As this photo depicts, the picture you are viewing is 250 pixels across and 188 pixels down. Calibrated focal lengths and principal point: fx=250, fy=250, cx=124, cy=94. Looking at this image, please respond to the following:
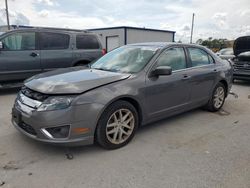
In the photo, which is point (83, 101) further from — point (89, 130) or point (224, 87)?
point (224, 87)

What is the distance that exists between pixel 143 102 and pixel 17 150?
6.27ft

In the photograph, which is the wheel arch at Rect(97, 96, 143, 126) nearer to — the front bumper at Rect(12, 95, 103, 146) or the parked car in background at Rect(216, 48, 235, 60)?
the front bumper at Rect(12, 95, 103, 146)

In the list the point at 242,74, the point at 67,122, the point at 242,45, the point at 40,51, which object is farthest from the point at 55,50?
the point at 242,45

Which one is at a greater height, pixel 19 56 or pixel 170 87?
pixel 19 56

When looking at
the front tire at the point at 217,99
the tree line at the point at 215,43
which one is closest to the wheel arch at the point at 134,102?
the front tire at the point at 217,99

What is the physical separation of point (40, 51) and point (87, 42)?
1.63m

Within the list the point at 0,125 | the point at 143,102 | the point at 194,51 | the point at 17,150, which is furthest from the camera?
the point at 194,51

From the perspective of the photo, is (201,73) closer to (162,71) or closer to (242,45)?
(162,71)

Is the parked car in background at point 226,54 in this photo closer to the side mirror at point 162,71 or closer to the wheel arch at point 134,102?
the side mirror at point 162,71

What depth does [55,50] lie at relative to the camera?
757cm

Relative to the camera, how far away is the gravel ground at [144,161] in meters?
2.76

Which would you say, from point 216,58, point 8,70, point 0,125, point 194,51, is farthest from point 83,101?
point 8,70

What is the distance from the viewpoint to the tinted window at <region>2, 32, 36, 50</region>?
6770 mm

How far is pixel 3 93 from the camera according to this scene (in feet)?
23.2
